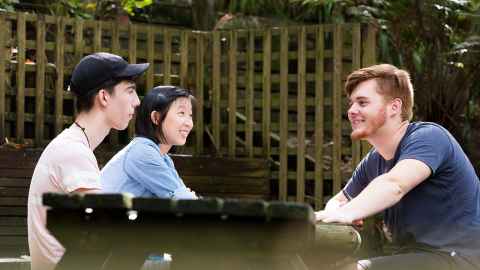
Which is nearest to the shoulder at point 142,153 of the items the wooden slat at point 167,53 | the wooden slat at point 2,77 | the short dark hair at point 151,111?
the short dark hair at point 151,111

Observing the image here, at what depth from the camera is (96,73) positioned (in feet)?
10.2

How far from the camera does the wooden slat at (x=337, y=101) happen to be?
27.5 feet

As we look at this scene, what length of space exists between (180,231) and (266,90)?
6.88 metres

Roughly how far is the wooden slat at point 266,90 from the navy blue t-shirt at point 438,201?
5497 mm

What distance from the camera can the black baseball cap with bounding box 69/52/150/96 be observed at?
3.10 meters

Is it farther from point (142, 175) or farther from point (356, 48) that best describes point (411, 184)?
point (356, 48)

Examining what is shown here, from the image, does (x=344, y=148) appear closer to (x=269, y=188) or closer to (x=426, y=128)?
(x=269, y=188)

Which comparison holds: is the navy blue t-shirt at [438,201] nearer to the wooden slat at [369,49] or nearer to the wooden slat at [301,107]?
the wooden slat at [369,49]

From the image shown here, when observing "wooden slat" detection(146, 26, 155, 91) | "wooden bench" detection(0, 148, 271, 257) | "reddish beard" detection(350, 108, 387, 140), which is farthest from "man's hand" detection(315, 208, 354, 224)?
"wooden slat" detection(146, 26, 155, 91)

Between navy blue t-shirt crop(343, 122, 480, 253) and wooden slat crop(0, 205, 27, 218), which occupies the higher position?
navy blue t-shirt crop(343, 122, 480, 253)

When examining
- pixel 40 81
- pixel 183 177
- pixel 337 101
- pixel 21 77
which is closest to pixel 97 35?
pixel 40 81

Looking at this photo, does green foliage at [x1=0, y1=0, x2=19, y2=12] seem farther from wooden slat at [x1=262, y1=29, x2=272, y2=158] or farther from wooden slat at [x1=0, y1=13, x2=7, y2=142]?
wooden slat at [x1=262, y1=29, x2=272, y2=158]

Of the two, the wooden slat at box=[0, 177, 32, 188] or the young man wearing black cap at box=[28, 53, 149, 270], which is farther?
the wooden slat at box=[0, 177, 32, 188]

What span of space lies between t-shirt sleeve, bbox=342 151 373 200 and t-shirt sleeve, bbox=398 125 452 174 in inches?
14.2
